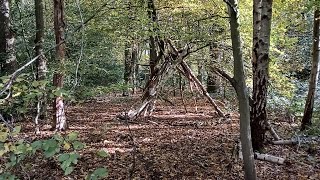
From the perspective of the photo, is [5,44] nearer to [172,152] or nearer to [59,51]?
[59,51]

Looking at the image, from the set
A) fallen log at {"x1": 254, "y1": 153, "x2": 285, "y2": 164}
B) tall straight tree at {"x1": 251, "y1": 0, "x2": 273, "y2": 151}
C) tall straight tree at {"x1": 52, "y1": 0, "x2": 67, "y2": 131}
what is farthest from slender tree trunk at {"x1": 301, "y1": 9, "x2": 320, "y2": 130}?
tall straight tree at {"x1": 52, "y1": 0, "x2": 67, "y2": 131}

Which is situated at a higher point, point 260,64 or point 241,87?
point 260,64

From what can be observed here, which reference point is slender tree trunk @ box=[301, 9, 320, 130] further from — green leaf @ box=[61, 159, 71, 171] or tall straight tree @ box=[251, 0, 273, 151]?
green leaf @ box=[61, 159, 71, 171]

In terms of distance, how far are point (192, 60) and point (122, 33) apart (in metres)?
2.27

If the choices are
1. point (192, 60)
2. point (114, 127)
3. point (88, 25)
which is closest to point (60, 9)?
point (88, 25)

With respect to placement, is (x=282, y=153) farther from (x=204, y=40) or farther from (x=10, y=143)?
(x=10, y=143)

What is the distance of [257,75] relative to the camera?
5.85 meters

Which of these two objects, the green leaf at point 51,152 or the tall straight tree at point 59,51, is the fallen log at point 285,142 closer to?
the tall straight tree at point 59,51

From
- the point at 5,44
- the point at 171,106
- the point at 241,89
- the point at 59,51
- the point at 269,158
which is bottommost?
the point at 269,158

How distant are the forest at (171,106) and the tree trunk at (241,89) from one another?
1 centimetres

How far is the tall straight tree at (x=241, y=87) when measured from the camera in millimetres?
3773

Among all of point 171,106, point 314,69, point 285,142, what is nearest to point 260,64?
point 285,142

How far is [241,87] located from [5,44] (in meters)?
7.31

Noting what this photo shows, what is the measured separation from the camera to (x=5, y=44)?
9.16m
